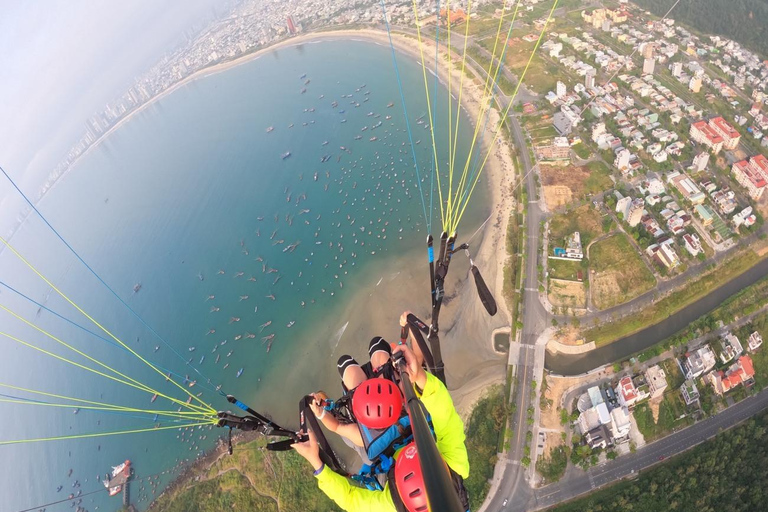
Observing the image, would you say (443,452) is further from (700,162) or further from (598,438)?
(700,162)

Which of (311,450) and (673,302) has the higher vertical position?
(311,450)

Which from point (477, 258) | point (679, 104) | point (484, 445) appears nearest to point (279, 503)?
point (484, 445)

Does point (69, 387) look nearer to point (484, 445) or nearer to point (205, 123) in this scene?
point (484, 445)

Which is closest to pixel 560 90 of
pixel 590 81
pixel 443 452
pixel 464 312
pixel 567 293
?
pixel 590 81

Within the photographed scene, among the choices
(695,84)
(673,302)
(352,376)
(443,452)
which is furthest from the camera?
(695,84)

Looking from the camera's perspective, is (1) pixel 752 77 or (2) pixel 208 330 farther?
(1) pixel 752 77

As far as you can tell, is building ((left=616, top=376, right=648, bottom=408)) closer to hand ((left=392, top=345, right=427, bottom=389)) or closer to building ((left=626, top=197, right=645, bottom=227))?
building ((left=626, top=197, right=645, bottom=227))

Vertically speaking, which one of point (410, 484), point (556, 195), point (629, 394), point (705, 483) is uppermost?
point (410, 484)
